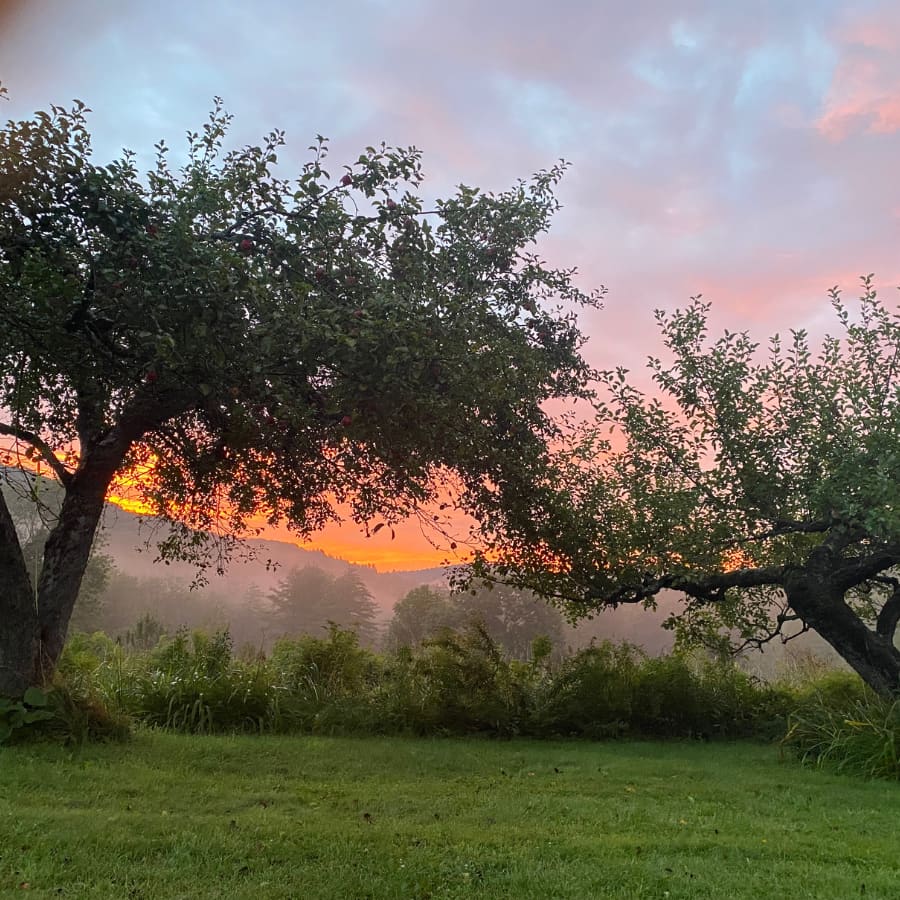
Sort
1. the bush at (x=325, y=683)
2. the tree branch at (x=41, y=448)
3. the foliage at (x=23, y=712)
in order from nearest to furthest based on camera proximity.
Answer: the foliage at (x=23, y=712)
the tree branch at (x=41, y=448)
the bush at (x=325, y=683)

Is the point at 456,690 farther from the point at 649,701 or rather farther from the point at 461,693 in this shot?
the point at 649,701

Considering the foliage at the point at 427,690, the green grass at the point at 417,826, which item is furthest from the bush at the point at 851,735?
the foliage at the point at 427,690

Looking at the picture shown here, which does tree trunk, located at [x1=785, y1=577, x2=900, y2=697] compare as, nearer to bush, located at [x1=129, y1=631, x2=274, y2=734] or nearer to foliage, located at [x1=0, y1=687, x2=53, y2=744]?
bush, located at [x1=129, y1=631, x2=274, y2=734]

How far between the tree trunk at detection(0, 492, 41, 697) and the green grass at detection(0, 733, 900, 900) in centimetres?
90

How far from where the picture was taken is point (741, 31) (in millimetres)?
7742

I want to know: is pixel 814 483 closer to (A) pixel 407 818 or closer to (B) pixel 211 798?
(A) pixel 407 818

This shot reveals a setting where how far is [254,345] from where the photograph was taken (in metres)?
6.16

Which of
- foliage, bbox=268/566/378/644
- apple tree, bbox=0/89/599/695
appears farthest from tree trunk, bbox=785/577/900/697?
foliage, bbox=268/566/378/644

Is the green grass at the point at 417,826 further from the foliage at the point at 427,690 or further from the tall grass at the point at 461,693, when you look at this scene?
the foliage at the point at 427,690

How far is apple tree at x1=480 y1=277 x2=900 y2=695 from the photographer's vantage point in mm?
9469

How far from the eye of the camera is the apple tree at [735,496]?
9.47m

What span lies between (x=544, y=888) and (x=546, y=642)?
28.2 feet

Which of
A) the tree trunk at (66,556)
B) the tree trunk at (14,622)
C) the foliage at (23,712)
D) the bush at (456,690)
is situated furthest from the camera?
the bush at (456,690)

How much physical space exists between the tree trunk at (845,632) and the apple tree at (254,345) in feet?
14.2
